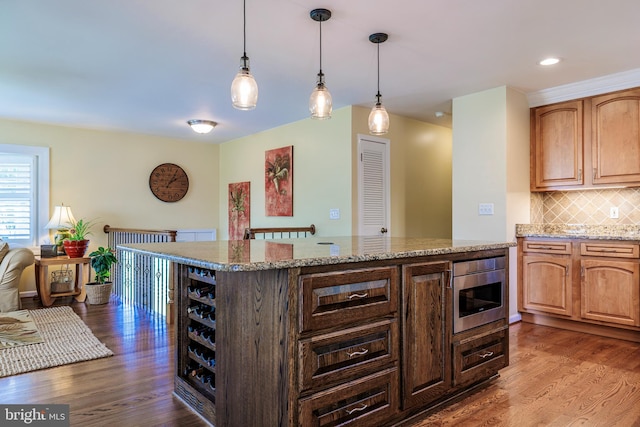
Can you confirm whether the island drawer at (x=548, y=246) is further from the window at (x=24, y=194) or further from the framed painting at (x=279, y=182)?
the window at (x=24, y=194)

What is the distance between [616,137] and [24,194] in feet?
22.3

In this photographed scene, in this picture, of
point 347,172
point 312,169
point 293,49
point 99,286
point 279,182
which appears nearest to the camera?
point 293,49

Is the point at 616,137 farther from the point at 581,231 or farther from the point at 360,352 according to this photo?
the point at 360,352

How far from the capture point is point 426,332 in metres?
2.04

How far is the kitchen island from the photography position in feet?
5.09

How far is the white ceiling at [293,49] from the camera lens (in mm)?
2432

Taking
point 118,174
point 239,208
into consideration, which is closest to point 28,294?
point 118,174

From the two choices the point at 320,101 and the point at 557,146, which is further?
the point at 557,146

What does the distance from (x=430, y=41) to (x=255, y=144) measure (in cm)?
367

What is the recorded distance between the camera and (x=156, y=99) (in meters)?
4.27

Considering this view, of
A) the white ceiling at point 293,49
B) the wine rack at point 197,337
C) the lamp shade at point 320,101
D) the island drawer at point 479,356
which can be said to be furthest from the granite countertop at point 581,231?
the wine rack at point 197,337

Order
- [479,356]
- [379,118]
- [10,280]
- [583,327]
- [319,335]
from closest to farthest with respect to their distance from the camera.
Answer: [319,335] < [479,356] < [379,118] < [583,327] < [10,280]

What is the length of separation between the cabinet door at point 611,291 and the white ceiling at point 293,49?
171 cm

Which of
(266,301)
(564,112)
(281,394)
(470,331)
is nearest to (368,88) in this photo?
(564,112)
